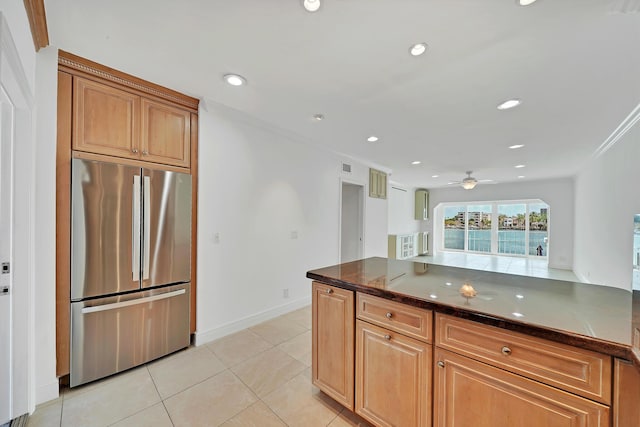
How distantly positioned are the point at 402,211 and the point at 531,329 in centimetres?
774

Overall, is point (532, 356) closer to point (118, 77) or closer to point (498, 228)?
point (118, 77)

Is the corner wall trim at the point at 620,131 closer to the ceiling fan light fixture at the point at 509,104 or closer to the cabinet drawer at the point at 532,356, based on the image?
the ceiling fan light fixture at the point at 509,104

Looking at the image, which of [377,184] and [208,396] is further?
[377,184]

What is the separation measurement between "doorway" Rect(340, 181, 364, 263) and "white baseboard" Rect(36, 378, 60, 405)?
3997 mm

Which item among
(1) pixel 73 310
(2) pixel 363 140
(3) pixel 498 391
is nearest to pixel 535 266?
(2) pixel 363 140

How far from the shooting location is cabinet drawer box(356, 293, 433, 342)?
129 cm

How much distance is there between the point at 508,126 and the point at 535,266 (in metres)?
6.12

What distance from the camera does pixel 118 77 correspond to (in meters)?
2.04

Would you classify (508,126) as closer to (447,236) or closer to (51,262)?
(51,262)

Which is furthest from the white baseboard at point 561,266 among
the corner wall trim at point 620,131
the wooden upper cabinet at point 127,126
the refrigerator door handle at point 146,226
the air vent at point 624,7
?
the refrigerator door handle at point 146,226

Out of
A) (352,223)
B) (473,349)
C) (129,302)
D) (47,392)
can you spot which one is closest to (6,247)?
(129,302)

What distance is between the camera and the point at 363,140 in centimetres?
361

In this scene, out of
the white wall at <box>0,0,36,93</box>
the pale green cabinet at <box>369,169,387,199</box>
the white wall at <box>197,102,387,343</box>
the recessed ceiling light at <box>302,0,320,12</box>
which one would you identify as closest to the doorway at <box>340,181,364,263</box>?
the pale green cabinet at <box>369,169,387,199</box>

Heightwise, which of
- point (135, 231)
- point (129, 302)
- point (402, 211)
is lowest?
point (129, 302)
